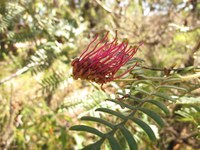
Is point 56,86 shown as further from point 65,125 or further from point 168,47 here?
point 168,47

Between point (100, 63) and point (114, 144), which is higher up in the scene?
point (100, 63)

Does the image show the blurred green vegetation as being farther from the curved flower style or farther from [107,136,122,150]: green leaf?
[107,136,122,150]: green leaf

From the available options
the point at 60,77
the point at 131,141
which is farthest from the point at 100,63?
the point at 60,77

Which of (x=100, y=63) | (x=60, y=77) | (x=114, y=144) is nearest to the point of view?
(x=114, y=144)

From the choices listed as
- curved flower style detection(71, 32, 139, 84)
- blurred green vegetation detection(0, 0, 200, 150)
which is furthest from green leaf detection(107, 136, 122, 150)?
blurred green vegetation detection(0, 0, 200, 150)

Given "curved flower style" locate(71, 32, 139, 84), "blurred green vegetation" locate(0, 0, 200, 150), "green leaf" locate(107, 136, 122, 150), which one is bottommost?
"green leaf" locate(107, 136, 122, 150)

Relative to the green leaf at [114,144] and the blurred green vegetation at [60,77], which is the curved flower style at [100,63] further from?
the blurred green vegetation at [60,77]

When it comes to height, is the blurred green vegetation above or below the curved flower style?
above

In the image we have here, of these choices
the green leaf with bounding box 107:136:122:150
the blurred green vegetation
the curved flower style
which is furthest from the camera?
the blurred green vegetation

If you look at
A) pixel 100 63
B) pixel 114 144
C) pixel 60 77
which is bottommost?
pixel 114 144

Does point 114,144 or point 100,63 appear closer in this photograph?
point 114,144

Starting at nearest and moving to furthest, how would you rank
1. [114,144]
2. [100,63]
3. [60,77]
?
1. [114,144]
2. [100,63]
3. [60,77]

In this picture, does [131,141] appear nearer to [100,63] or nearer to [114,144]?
[114,144]
